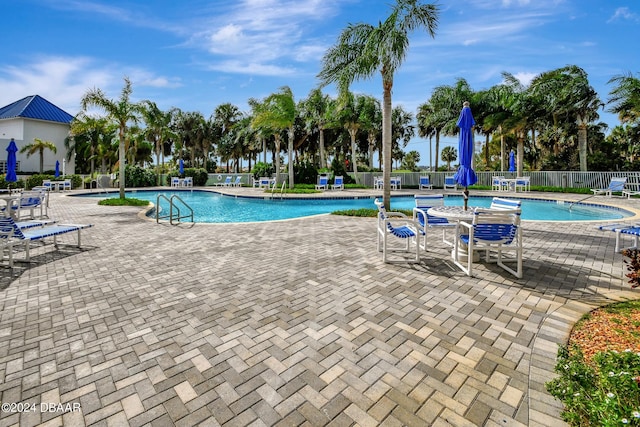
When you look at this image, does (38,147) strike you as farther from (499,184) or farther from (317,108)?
(499,184)

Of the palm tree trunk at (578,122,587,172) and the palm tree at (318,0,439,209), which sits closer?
the palm tree at (318,0,439,209)

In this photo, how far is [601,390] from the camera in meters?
1.82

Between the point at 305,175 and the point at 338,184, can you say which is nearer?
the point at 338,184

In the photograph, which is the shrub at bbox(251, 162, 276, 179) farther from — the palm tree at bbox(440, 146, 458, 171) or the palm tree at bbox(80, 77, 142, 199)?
the palm tree at bbox(440, 146, 458, 171)

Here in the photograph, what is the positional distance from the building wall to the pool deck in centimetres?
4022

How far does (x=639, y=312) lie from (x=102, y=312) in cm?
536

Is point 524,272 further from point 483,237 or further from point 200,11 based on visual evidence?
point 200,11

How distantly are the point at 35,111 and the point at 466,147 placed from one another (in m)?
49.7

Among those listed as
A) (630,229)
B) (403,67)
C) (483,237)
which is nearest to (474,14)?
(403,67)

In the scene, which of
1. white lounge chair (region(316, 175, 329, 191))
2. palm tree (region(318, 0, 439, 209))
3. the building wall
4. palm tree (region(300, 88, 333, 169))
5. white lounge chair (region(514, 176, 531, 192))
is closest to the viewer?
palm tree (region(318, 0, 439, 209))

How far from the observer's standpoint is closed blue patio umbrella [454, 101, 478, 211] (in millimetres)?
6055

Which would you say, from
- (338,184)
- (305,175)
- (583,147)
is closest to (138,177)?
(305,175)

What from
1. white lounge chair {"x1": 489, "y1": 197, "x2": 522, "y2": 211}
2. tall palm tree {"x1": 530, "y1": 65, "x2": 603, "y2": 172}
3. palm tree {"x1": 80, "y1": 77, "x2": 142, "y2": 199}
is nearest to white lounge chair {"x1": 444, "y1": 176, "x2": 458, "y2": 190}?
tall palm tree {"x1": 530, "y1": 65, "x2": 603, "y2": 172}

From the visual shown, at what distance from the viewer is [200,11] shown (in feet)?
34.0
